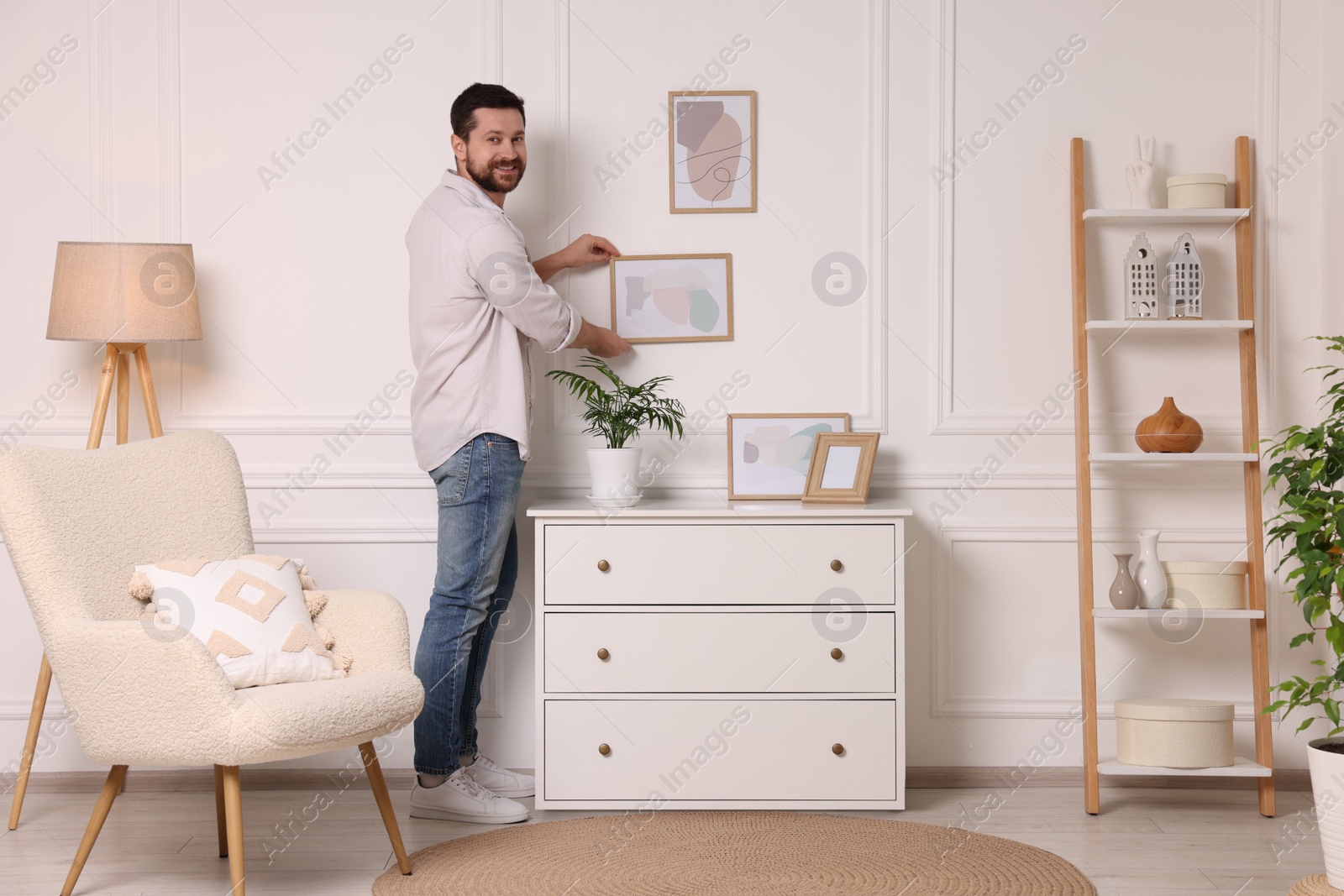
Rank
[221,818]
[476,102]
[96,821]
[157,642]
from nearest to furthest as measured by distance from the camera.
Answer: [157,642] < [96,821] < [221,818] < [476,102]

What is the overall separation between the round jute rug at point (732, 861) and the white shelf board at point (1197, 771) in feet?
1.45

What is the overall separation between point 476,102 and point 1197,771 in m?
2.56

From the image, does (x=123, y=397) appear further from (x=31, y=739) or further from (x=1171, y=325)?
(x=1171, y=325)

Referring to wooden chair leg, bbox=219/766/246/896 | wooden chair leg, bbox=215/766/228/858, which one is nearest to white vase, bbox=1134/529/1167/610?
wooden chair leg, bbox=219/766/246/896

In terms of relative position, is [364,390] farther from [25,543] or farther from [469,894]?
[469,894]

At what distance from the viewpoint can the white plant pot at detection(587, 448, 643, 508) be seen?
2.75 m

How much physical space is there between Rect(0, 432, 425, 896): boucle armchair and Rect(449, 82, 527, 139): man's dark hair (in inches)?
42.2

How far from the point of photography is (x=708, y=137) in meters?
3.03

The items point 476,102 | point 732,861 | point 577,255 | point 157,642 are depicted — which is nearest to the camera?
point 157,642

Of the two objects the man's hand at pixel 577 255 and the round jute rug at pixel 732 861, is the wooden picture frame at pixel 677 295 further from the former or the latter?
the round jute rug at pixel 732 861

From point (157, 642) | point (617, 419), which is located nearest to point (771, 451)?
point (617, 419)

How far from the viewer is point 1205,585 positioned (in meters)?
2.81

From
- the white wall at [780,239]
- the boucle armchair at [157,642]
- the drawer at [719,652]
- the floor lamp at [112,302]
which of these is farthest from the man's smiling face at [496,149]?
the drawer at [719,652]

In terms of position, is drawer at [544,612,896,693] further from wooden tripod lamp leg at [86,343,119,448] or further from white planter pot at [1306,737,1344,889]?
wooden tripod lamp leg at [86,343,119,448]
